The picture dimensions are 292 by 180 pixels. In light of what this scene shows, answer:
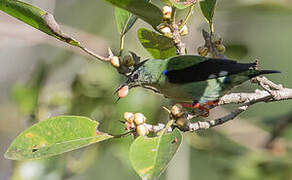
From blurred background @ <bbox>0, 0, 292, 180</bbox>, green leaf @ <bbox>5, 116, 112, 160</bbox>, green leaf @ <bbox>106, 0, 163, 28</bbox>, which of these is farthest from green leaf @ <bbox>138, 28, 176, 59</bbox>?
blurred background @ <bbox>0, 0, 292, 180</bbox>

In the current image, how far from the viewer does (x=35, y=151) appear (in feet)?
5.83

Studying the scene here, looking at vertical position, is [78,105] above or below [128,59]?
below

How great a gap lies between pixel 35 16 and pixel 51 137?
0.48 meters

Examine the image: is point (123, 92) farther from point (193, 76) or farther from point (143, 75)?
point (193, 76)

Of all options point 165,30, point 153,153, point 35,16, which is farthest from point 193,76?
point 35,16

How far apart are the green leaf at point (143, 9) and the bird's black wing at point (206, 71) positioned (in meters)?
0.31

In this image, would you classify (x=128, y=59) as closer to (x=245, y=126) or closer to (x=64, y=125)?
(x=64, y=125)

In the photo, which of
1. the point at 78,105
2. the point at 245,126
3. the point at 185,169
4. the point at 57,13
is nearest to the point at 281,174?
the point at 245,126

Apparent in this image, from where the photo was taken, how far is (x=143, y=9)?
1.72 meters

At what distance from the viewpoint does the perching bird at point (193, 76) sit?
1982 mm

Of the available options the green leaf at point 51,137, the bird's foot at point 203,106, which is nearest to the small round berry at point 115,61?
the green leaf at point 51,137

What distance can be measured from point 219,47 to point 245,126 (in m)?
1.95

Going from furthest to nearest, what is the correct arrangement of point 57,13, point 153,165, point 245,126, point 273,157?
1. point 57,13
2. point 245,126
3. point 273,157
4. point 153,165

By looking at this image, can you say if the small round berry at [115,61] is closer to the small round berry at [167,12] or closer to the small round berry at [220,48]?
the small round berry at [167,12]
